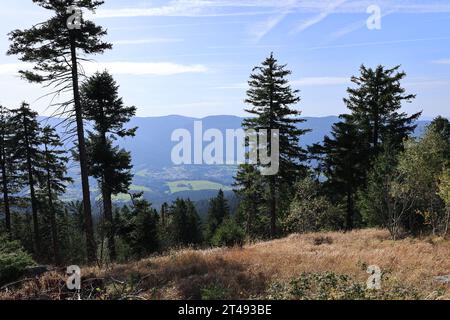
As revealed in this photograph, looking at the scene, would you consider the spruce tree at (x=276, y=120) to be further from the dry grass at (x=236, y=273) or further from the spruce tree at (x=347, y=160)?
the dry grass at (x=236, y=273)

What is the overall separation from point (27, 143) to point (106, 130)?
827cm

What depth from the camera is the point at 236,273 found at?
10.9 m

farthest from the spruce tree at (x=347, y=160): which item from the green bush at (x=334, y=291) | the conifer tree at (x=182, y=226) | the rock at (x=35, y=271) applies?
the conifer tree at (x=182, y=226)

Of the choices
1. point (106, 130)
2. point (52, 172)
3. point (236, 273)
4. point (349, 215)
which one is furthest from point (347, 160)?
point (52, 172)

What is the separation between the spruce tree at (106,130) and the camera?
24188 mm

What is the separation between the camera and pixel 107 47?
55.9 feet

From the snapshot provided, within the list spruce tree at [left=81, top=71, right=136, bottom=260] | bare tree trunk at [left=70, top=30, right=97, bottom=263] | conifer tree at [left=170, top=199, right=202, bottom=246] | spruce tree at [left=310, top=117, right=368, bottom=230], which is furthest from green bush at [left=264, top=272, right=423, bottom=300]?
conifer tree at [left=170, top=199, right=202, bottom=246]

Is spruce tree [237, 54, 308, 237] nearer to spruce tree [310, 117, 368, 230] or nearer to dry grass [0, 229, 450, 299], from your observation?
spruce tree [310, 117, 368, 230]

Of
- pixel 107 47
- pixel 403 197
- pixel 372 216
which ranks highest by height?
pixel 107 47

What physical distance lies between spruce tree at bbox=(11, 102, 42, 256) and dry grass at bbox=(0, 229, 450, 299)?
64.3ft

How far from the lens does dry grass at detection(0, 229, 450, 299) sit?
9.22m
